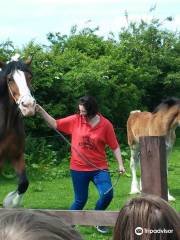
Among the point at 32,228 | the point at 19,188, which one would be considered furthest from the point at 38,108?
the point at 32,228

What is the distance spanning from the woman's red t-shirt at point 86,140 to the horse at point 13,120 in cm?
84

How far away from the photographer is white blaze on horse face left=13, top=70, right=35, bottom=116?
7219 millimetres

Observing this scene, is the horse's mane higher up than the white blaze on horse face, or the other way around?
the white blaze on horse face

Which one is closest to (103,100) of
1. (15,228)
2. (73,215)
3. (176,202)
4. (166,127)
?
(166,127)

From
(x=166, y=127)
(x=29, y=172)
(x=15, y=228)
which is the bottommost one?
(x=29, y=172)

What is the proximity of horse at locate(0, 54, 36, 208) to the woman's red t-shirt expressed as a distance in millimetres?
842

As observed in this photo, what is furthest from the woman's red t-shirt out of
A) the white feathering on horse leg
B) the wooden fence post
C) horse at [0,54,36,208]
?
the wooden fence post

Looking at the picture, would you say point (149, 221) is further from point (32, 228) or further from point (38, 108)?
point (38, 108)

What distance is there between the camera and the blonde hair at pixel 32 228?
155 cm

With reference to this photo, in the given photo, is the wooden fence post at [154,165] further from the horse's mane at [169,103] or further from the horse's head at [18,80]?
the horse's mane at [169,103]

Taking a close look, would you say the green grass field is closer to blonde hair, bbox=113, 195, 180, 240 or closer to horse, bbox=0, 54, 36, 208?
horse, bbox=0, 54, 36, 208

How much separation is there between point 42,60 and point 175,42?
1309 centimetres

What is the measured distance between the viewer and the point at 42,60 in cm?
1642

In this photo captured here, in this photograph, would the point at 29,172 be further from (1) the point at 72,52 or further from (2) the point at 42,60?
(1) the point at 72,52
